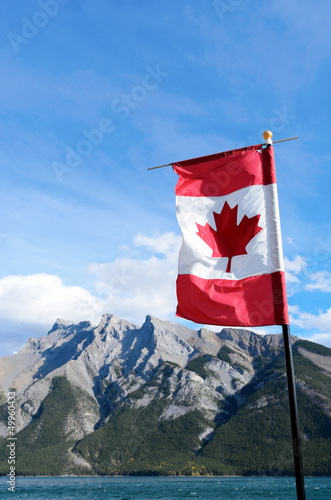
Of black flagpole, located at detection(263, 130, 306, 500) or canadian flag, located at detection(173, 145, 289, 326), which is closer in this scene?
black flagpole, located at detection(263, 130, 306, 500)

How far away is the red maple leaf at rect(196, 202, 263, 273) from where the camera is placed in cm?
1291

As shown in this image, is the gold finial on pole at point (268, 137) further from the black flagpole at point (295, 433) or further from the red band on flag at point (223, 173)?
the black flagpole at point (295, 433)

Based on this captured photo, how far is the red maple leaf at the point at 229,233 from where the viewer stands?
12906mm

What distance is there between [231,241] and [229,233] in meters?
0.27

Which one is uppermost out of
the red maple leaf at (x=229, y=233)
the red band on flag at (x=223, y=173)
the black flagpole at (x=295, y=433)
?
the red band on flag at (x=223, y=173)

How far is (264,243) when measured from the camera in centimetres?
1238

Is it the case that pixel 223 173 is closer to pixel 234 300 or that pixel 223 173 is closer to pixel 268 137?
pixel 268 137

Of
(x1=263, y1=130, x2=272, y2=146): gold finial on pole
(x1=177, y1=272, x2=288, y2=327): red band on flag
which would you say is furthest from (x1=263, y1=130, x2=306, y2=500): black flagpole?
(x1=263, y1=130, x2=272, y2=146): gold finial on pole

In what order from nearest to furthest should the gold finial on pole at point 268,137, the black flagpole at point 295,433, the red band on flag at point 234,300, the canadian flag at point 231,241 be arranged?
the black flagpole at point 295,433 → the red band on flag at point 234,300 → the canadian flag at point 231,241 → the gold finial on pole at point 268,137

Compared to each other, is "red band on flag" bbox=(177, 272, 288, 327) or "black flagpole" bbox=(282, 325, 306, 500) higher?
"red band on flag" bbox=(177, 272, 288, 327)

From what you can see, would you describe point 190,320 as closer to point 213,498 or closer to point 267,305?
point 267,305

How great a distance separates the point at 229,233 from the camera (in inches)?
531

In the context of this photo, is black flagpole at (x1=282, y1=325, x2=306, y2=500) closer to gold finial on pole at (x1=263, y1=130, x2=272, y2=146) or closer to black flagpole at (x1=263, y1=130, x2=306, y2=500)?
black flagpole at (x1=263, y1=130, x2=306, y2=500)

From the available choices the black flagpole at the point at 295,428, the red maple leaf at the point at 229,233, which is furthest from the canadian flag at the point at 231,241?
the black flagpole at the point at 295,428
